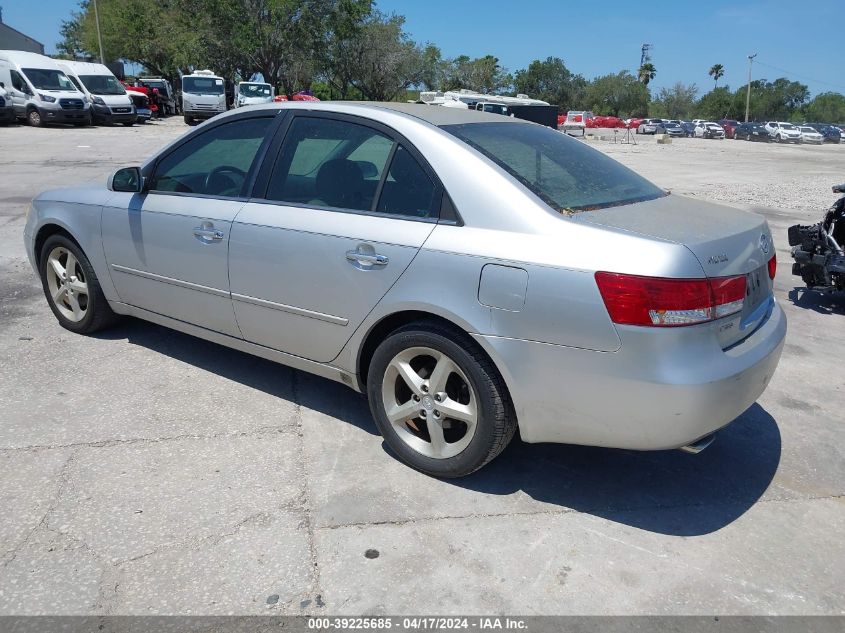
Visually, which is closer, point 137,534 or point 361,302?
point 137,534

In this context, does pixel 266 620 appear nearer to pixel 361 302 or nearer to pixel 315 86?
pixel 361 302

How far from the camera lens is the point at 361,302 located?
3383 millimetres

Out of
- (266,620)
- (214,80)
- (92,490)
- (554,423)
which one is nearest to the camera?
(266,620)


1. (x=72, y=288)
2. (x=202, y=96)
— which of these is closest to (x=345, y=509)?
(x=72, y=288)

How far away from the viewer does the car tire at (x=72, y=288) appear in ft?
15.9

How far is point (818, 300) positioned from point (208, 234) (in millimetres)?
5687

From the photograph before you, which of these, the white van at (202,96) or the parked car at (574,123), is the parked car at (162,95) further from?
the parked car at (574,123)

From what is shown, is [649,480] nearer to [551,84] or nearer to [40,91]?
[40,91]

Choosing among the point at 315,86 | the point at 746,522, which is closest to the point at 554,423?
the point at 746,522

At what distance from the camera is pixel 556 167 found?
3.56 m

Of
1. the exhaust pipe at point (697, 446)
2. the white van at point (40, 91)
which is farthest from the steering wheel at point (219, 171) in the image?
the white van at point (40, 91)

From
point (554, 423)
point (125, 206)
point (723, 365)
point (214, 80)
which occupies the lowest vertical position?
point (554, 423)

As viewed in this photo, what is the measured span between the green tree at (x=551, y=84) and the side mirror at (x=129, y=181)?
325 ft

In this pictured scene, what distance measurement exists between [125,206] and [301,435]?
191 cm
